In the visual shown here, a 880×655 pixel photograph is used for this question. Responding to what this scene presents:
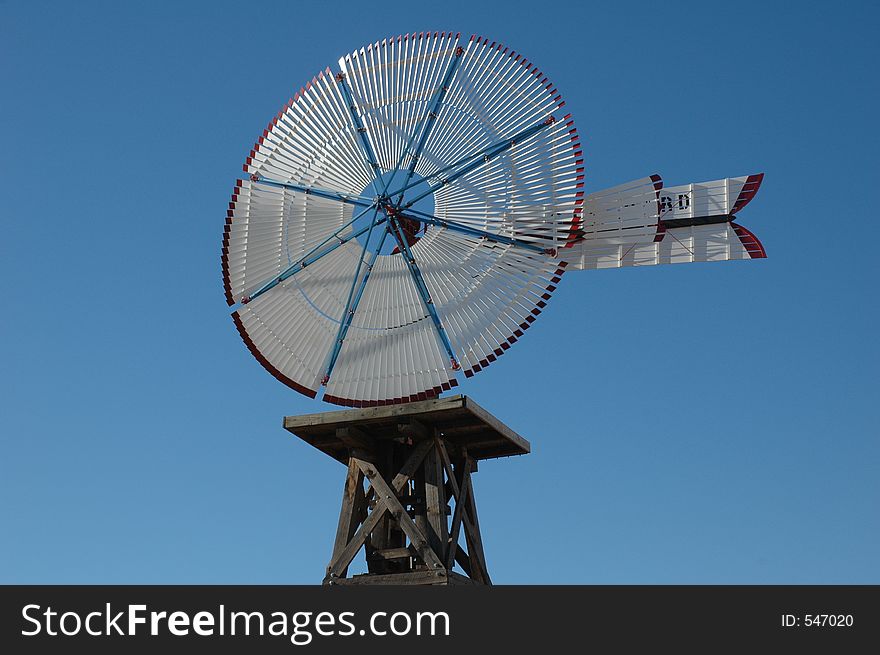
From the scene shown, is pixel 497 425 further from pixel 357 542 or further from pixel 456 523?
pixel 357 542

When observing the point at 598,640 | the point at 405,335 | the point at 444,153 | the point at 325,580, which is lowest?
the point at 598,640

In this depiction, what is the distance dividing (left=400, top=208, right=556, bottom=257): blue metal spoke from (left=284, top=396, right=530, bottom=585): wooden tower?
7.85 feet

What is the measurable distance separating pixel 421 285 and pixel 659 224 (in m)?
3.66

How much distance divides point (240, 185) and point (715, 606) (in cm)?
1041

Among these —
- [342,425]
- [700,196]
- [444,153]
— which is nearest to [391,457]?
[342,425]

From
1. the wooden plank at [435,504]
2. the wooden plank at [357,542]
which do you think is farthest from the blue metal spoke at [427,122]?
the wooden plank at [357,542]

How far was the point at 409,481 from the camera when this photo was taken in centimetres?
1892

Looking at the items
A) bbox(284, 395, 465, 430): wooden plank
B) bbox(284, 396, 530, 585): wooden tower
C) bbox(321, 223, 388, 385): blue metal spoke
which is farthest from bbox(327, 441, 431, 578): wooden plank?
bbox(321, 223, 388, 385): blue metal spoke

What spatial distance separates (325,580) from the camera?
17.8 m

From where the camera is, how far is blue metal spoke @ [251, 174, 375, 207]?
18.9m

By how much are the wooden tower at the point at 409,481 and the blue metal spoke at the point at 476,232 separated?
7.85 feet

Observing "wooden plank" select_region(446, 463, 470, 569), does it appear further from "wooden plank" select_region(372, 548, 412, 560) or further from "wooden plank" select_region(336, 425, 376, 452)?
"wooden plank" select_region(336, 425, 376, 452)

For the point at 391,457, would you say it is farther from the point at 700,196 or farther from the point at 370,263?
the point at 700,196

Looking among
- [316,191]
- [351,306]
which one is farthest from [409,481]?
[316,191]
